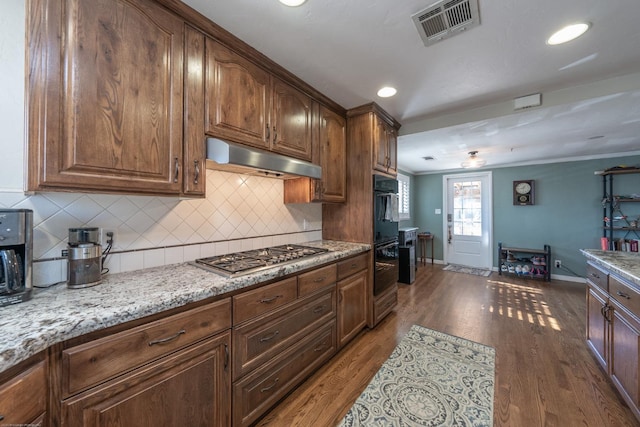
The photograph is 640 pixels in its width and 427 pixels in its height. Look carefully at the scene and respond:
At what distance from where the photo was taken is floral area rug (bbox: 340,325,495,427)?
1.49 m

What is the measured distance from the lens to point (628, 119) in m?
2.58

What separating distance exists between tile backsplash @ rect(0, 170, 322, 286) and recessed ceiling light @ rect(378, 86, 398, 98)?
126 cm

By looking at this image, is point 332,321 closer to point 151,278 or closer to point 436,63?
point 151,278

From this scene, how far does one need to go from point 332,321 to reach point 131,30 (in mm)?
2186

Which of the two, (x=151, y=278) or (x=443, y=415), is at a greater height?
(x=151, y=278)

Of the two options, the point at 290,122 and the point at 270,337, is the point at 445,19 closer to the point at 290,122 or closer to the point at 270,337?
the point at 290,122

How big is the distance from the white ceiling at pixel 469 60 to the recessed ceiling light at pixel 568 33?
40mm

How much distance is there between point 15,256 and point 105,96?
74 centimetres

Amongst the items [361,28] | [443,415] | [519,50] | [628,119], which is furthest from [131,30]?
[628,119]

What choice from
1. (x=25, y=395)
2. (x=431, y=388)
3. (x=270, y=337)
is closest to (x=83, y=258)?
(x=25, y=395)

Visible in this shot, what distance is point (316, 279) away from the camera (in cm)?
179

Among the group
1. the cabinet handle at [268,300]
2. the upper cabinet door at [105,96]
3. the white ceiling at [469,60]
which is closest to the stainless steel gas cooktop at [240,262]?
the cabinet handle at [268,300]

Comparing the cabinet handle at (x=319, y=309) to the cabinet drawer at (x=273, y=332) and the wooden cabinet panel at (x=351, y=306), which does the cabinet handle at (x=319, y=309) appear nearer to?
the cabinet drawer at (x=273, y=332)

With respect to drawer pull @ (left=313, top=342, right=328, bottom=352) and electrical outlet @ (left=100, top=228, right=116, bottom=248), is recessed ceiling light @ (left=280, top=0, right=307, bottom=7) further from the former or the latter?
drawer pull @ (left=313, top=342, right=328, bottom=352)
